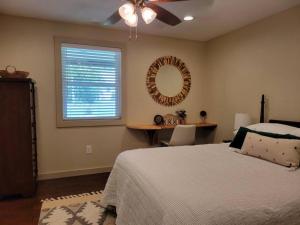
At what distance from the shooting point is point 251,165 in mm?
1996

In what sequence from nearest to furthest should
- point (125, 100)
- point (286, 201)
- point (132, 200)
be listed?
point (286, 201) → point (132, 200) → point (125, 100)

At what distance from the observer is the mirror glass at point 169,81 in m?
4.10

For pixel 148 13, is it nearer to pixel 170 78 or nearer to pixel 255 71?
pixel 255 71

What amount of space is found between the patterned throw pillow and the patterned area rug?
1.58m

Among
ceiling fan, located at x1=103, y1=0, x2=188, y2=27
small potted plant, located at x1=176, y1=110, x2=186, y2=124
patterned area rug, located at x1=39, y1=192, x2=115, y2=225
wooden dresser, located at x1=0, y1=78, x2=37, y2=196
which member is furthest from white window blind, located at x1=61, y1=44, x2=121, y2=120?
ceiling fan, located at x1=103, y1=0, x2=188, y2=27

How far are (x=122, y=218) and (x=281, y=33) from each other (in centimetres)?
290

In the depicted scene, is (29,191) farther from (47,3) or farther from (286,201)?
(286,201)

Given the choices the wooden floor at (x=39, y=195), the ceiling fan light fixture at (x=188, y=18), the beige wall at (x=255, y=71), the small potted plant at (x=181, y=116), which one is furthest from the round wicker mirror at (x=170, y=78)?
the wooden floor at (x=39, y=195)

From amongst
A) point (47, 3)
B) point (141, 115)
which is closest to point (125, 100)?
point (141, 115)

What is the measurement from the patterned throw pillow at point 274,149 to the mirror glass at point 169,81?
200 cm

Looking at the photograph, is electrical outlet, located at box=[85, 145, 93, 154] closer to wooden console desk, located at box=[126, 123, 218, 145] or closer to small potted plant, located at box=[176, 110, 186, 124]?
wooden console desk, located at box=[126, 123, 218, 145]

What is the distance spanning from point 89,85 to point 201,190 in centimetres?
272

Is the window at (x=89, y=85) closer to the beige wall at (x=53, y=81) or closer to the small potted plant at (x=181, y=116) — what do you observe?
the beige wall at (x=53, y=81)

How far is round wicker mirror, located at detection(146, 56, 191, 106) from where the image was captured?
158 inches
